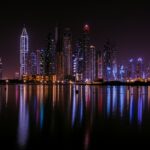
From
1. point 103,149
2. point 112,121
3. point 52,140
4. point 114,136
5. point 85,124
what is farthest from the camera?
point 112,121

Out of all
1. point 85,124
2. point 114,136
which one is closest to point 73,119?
point 85,124

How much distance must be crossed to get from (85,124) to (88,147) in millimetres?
7024

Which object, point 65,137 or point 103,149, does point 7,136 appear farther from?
point 103,149

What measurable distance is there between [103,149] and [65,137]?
3037 mm

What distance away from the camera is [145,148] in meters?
14.0

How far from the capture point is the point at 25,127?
1973cm

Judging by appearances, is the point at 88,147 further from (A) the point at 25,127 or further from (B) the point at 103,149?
(A) the point at 25,127

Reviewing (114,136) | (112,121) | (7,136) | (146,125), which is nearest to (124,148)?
(114,136)

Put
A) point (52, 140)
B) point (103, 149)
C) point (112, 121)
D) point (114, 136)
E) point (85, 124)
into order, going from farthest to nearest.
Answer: point (112, 121) → point (85, 124) → point (114, 136) → point (52, 140) → point (103, 149)

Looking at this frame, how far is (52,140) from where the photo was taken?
15602 mm

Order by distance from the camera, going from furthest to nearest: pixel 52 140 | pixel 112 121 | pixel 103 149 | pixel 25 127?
pixel 112 121, pixel 25 127, pixel 52 140, pixel 103 149

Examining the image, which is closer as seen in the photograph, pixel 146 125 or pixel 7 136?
pixel 7 136

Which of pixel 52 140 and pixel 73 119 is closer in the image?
pixel 52 140

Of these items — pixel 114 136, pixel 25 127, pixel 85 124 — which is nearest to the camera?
pixel 114 136
